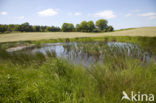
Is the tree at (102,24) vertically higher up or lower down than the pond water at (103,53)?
higher up

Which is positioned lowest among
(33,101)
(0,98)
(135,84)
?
(33,101)

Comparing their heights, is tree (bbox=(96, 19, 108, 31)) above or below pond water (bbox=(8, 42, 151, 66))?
above

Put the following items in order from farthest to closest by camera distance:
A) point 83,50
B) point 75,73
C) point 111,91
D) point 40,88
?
point 83,50 < point 75,73 < point 40,88 < point 111,91

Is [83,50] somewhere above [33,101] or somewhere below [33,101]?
above

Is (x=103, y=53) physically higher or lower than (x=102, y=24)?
lower

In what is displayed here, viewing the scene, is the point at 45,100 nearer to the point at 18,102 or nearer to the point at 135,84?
the point at 18,102

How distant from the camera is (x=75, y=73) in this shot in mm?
2594

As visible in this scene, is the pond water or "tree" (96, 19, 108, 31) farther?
"tree" (96, 19, 108, 31)

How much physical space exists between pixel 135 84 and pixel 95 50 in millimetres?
4188

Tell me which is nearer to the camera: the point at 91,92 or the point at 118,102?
the point at 118,102

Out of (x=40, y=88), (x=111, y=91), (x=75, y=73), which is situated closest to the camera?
(x=111, y=91)

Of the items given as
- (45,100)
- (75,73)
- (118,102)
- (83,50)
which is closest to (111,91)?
(118,102)

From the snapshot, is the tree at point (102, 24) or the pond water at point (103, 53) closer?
the pond water at point (103, 53)

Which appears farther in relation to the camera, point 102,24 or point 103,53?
point 102,24
